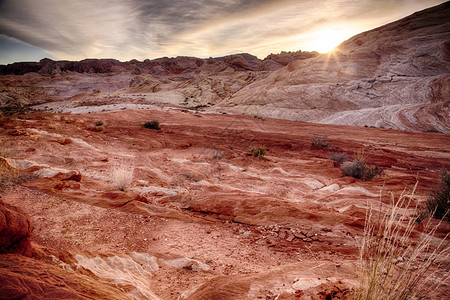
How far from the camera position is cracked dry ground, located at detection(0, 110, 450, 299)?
257cm

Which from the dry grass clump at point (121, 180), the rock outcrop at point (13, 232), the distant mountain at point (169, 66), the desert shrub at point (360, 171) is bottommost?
the desert shrub at point (360, 171)

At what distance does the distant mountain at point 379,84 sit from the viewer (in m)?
26.3

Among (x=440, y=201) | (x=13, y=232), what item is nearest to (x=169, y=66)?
(x=440, y=201)

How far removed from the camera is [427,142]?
16.9 metres

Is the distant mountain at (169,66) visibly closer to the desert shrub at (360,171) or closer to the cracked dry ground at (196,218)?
the desert shrub at (360,171)

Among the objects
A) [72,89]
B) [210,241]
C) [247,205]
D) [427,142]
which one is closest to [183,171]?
[247,205]

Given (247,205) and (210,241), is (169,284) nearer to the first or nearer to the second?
(210,241)

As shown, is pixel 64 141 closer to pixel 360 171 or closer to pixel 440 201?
pixel 360 171

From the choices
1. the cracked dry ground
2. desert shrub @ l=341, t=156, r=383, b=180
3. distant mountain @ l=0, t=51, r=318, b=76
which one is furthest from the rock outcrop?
distant mountain @ l=0, t=51, r=318, b=76

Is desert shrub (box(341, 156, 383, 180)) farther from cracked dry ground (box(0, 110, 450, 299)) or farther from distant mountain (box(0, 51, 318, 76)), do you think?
distant mountain (box(0, 51, 318, 76))

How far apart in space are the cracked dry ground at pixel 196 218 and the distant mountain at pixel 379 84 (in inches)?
790

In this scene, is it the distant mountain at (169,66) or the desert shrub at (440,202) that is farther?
the distant mountain at (169,66)

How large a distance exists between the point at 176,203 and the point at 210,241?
1.94 m

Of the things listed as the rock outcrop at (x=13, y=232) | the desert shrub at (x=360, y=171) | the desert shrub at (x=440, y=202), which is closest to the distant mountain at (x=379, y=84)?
the desert shrub at (x=360, y=171)
